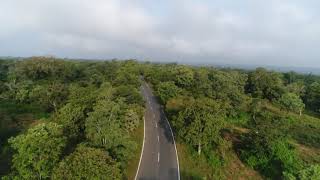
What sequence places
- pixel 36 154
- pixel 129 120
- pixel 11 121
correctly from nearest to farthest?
pixel 36 154, pixel 129 120, pixel 11 121

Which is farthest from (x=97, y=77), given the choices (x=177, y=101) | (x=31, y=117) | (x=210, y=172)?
(x=210, y=172)

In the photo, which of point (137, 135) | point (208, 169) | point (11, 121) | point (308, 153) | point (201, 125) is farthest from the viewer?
point (11, 121)

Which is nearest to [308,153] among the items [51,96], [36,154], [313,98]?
[36,154]

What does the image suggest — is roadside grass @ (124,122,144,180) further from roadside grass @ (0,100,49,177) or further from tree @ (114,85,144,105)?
roadside grass @ (0,100,49,177)

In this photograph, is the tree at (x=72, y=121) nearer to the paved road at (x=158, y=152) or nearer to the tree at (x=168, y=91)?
the paved road at (x=158, y=152)

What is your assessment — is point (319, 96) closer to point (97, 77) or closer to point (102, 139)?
point (97, 77)

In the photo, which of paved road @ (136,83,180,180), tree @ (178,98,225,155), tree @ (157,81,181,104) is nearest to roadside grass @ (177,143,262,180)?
paved road @ (136,83,180,180)

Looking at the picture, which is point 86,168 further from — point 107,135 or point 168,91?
point 168,91
